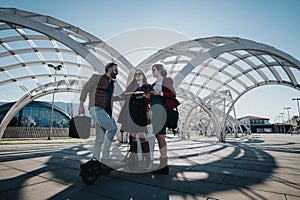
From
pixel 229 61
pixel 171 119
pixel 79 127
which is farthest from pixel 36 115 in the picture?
pixel 171 119

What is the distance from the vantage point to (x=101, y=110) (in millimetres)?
3191

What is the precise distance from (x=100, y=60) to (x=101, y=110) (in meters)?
7.13

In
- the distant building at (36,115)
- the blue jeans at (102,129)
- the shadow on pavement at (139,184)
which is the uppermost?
the distant building at (36,115)

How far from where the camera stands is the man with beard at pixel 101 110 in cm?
318

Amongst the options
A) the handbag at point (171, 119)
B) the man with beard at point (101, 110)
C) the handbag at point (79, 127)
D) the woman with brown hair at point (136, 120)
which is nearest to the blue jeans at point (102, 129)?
the man with beard at point (101, 110)

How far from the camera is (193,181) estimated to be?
2969 mm

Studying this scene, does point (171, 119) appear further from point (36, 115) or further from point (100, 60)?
point (36, 115)

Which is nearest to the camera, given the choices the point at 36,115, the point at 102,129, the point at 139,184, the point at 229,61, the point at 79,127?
the point at 139,184

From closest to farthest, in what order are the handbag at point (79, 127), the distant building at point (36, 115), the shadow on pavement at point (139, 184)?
the shadow on pavement at point (139, 184) → the handbag at point (79, 127) → the distant building at point (36, 115)

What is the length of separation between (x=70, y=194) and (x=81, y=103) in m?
1.69

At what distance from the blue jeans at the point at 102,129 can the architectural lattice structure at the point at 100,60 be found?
4.90 meters

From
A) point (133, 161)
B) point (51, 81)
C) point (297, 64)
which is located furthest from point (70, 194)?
point (51, 81)

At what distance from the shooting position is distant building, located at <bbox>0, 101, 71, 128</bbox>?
41838 mm

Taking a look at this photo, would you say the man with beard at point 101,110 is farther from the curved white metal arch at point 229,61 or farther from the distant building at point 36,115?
the distant building at point 36,115
